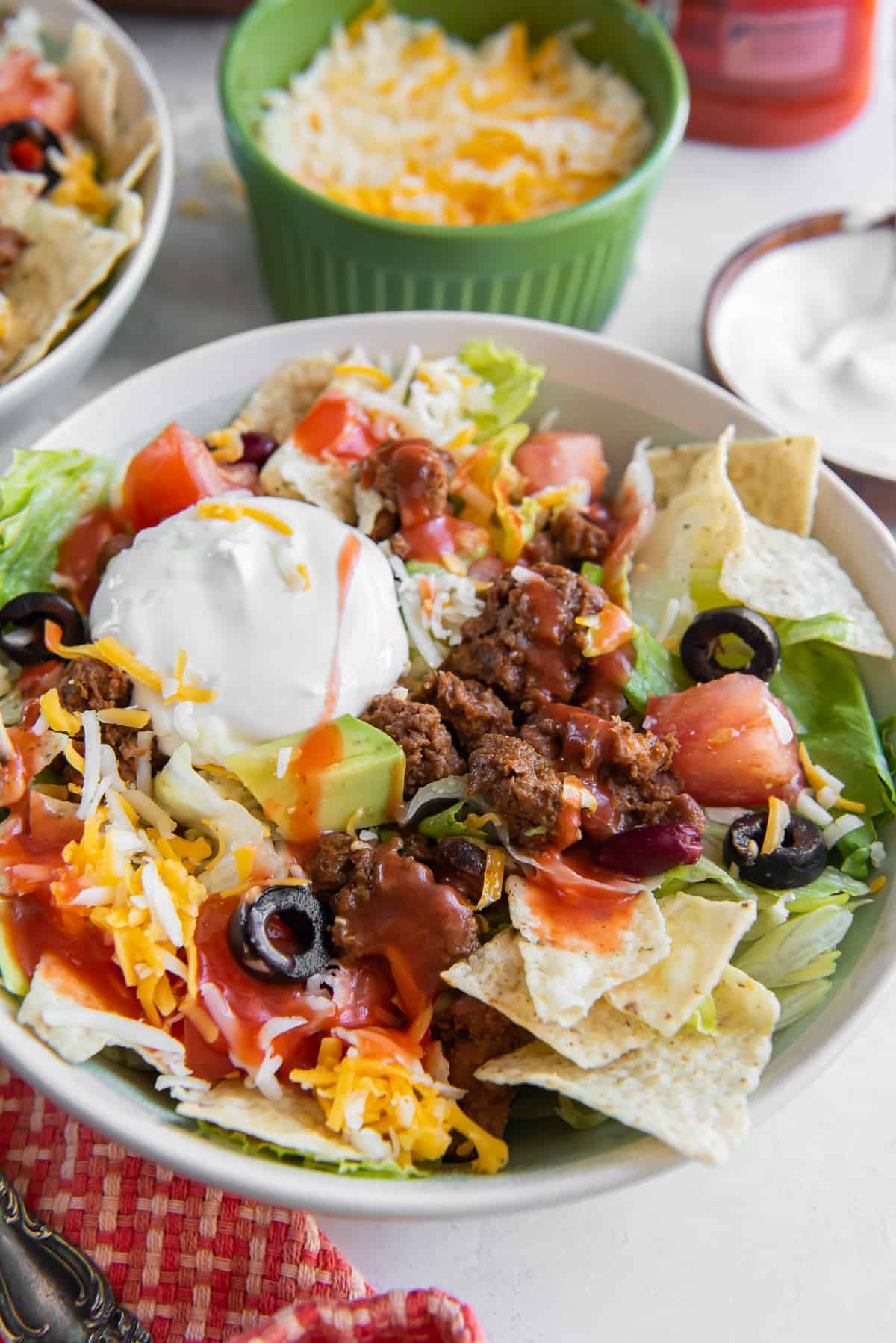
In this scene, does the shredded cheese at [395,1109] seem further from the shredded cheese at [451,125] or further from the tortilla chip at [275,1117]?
the shredded cheese at [451,125]

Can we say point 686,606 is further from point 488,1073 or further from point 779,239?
point 779,239

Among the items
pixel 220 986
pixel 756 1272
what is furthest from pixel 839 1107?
pixel 220 986

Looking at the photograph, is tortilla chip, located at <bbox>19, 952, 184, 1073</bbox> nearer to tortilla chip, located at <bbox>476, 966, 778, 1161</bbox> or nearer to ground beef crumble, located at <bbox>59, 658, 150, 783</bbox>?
ground beef crumble, located at <bbox>59, 658, 150, 783</bbox>

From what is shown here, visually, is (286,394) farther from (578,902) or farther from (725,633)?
(578,902)

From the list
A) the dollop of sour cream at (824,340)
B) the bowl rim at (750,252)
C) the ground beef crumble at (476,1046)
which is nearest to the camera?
the ground beef crumble at (476,1046)

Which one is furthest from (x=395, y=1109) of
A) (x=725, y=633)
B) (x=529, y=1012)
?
(x=725, y=633)

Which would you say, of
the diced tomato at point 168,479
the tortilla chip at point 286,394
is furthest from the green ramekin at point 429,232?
the diced tomato at point 168,479

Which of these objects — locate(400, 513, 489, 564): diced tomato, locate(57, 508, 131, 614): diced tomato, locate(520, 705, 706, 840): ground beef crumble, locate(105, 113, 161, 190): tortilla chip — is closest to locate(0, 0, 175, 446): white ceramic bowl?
locate(105, 113, 161, 190): tortilla chip

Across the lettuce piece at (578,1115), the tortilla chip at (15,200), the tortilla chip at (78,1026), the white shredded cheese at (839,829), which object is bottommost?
the lettuce piece at (578,1115)
